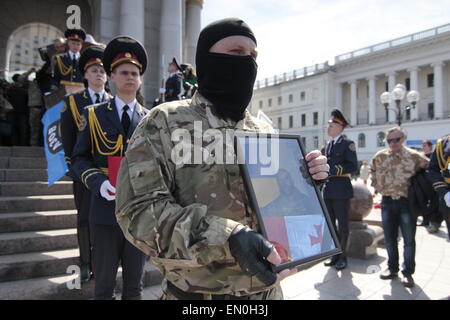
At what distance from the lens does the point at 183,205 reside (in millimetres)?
1312

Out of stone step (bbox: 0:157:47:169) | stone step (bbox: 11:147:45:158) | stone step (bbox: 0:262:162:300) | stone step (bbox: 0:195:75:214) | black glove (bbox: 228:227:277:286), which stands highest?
stone step (bbox: 11:147:45:158)

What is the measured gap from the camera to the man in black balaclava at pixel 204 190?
109 centimetres

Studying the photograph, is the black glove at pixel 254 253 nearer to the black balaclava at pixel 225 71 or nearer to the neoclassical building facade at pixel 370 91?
the black balaclava at pixel 225 71

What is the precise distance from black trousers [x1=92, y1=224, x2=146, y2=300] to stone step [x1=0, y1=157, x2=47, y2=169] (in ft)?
15.3

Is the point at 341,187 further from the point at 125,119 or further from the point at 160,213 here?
the point at 160,213

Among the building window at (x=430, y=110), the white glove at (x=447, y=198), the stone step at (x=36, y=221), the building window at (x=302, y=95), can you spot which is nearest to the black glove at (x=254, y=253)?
the white glove at (x=447, y=198)

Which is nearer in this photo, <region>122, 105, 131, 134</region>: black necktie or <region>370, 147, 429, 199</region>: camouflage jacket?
<region>122, 105, 131, 134</region>: black necktie

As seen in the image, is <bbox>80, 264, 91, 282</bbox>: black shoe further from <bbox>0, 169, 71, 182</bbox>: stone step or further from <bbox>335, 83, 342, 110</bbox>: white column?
<bbox>335, 83, 342, 110</bbox>: white column

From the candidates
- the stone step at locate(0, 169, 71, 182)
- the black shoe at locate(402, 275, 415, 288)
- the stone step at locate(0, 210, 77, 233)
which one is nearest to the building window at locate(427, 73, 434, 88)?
the black shoe at locate(402, 275, 415, 288)

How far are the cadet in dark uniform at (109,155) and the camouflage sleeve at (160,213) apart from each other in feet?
4.13

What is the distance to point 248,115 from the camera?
1.67m

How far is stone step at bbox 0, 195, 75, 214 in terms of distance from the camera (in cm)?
485
